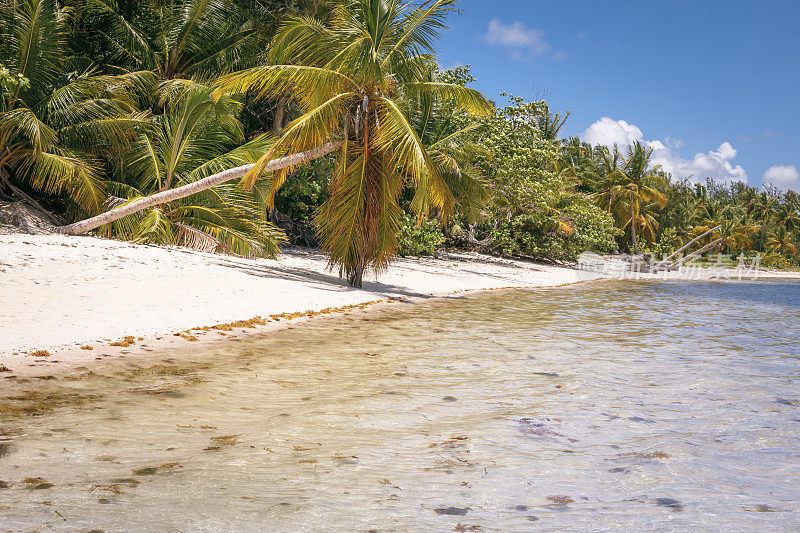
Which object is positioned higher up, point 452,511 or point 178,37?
point 178,37

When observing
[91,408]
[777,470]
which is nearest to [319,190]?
[91,408]

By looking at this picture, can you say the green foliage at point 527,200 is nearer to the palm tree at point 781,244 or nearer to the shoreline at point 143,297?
the shoreline at point 143,297

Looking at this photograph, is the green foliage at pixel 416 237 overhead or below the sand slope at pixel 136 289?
overhead

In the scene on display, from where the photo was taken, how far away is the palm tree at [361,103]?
10.7 m

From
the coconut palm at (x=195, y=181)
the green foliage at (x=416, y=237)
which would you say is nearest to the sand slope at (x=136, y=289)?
the coconut palm at (x=195, y=181)

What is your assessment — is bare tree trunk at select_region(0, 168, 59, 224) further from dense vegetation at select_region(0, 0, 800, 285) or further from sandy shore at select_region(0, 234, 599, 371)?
sandy shore at select_region(0, 234, 599, 371)

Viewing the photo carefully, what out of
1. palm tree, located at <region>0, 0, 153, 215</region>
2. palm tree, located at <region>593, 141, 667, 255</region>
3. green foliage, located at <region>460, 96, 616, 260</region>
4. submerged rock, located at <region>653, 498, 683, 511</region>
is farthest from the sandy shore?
palm tree, located at <region>593, 141, 667, 255</region>

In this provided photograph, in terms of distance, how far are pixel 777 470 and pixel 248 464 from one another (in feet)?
9.82

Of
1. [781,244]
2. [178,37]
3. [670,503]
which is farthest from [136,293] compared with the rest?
[781,244]

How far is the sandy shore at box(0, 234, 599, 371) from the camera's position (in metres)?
5.93

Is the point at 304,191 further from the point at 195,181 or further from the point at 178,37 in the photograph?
the point at 178,37

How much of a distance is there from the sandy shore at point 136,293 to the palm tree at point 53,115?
220 centimetres

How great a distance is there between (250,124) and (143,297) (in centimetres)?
1308

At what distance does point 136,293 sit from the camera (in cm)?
813
